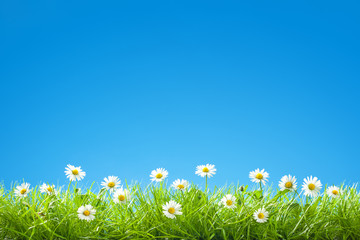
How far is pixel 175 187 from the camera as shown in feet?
12.2

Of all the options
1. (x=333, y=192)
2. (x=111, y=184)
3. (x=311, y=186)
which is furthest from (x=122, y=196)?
(x=333, y=192)

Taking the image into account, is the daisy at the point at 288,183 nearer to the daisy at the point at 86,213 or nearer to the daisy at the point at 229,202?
the daisy at the point at 229,202

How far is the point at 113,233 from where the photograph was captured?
3.32 metres

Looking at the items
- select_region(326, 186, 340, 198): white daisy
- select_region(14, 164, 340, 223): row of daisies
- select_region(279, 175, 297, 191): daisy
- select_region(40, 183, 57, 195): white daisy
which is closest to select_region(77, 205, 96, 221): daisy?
select_region(14, 164, 340, 223): row of daisies

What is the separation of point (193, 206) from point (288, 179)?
0.87 m

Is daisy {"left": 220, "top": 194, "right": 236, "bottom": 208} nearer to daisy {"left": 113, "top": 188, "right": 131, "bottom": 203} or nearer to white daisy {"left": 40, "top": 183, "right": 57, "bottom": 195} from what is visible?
daisy {"left": 113, "top": 188, "right": 131, "bottom": 203}

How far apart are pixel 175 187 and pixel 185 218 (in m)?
0.53

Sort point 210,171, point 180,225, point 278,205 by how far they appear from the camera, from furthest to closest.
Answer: point 210,171 → point 278,205 → point 180,225

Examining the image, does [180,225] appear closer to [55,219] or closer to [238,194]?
[238,194]

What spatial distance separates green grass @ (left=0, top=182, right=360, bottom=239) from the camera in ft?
10.6

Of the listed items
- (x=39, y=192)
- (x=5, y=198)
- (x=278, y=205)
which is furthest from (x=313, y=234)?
(x=5, y=198)

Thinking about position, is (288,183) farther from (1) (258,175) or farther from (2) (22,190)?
(2) (22,190)

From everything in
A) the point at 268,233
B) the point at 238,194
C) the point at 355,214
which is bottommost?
the point at 268,233

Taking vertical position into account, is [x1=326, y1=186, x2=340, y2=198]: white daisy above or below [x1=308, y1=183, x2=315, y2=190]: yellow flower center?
above
